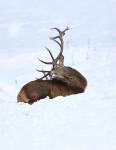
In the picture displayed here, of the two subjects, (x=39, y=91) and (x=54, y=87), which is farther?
(x=54, y=87)

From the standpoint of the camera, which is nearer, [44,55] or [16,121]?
[16,121]

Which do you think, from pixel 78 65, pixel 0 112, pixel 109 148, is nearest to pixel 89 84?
pixel 78 65

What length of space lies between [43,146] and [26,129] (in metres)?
0.75

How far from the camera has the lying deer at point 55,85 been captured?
44.7ft

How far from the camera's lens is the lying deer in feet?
44.7

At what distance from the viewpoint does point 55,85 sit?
45.8ft

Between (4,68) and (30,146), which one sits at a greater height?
(30,146)

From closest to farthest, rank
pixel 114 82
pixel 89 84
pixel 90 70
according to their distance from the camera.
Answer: pixel 114 82, pixel 89 84, pixel 90 70

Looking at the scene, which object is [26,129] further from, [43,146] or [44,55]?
[44,55]

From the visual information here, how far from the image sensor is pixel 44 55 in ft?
76.2

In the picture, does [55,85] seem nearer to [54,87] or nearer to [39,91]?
[54,87]

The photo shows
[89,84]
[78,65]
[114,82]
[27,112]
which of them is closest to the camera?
[27,112]

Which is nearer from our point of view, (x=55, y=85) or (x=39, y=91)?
(x=39, y=91)

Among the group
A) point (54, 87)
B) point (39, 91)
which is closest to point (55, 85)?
point (54, 87)
